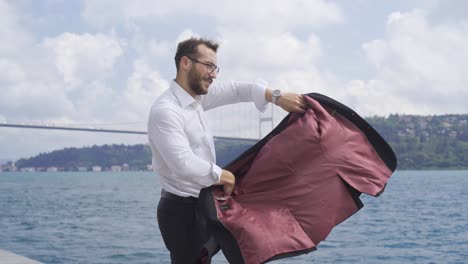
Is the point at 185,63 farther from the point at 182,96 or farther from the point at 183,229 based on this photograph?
the point at 183,229

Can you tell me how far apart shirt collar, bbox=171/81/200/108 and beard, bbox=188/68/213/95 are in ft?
0.09

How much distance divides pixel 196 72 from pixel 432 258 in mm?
12143

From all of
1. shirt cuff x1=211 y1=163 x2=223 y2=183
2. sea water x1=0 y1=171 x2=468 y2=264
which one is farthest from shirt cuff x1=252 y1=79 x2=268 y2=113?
sea water x1=0 y1=171 x2=468 y2=264

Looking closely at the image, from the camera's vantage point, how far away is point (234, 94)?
221 centimetres

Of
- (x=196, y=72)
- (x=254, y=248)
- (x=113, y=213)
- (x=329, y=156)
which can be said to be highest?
(x=196, y=72)

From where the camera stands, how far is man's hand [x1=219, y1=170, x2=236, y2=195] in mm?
1940

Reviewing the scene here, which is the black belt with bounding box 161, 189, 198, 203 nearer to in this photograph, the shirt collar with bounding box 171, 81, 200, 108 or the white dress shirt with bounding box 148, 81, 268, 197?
the white dress shirt with bounding box 148, 81, 268, 197

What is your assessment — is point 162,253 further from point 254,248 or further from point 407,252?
point 254,248

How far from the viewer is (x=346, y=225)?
20.0 metres

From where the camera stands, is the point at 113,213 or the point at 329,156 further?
the point at 113,213

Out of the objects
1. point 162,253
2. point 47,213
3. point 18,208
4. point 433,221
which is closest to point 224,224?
point 162,253

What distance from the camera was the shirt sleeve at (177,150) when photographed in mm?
1865

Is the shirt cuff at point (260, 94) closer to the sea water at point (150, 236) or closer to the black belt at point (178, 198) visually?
the black belt at point (178, 198)

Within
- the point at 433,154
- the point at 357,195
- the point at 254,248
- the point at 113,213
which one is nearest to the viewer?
the point at 254,248
